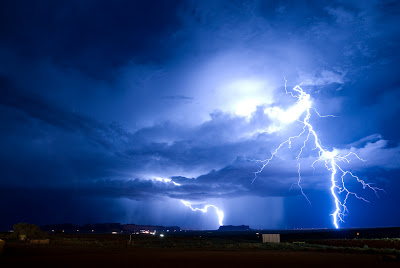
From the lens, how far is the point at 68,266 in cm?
1333

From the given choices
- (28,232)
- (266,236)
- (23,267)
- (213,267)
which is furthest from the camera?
(28,232)

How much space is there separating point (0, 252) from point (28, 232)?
2620 centimetres

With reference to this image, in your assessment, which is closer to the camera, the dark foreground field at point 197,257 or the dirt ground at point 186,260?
the dirt ground at point 186,260

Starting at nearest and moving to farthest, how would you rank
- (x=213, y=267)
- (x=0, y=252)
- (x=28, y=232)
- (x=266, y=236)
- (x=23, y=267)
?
(x=23, y=267), (x=213, y=267), (x=0, y=252), (x=266, y=236), (x=28, y=232)

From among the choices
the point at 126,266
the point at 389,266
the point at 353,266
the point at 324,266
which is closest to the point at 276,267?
the point at 324,266

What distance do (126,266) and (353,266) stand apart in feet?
36.6

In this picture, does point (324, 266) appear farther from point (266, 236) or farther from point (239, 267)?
point (266, 236)

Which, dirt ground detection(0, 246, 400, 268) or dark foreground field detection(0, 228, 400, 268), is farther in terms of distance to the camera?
dark foreground field detection(0, 228, 400, 268)

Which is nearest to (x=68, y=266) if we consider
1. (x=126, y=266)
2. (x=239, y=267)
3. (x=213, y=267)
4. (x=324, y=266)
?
(x=126, y=266)

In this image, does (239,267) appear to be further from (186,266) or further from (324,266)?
(324,266)

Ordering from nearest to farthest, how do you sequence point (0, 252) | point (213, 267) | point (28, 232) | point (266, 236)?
point (213, 267) → point (0, 252) → point (266, 236) → point (28, 232)

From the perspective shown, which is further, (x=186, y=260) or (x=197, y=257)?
(x=197, y=257)

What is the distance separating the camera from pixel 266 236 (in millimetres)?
36844

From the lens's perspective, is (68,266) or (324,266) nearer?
(68,266)
